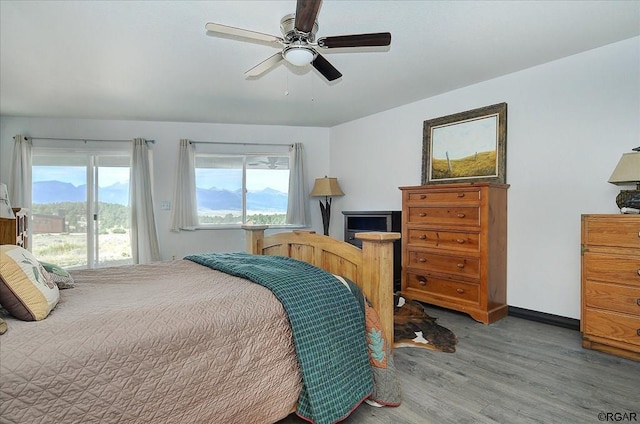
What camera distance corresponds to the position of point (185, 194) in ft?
16.8

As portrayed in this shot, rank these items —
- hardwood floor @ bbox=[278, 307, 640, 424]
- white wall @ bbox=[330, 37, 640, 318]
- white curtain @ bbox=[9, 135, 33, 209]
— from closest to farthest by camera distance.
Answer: hardwood floor @ bbox=[278, 307, 640, 424] < white wall @ bbox=[330, 37, 640, 318] < white curtain @ bbox=[9, 135, 33, 209]

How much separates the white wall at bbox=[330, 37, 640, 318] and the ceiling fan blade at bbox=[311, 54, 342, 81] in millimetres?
1929

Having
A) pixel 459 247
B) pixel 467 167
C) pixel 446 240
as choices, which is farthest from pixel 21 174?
pixel 467 167

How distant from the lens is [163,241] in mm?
5086

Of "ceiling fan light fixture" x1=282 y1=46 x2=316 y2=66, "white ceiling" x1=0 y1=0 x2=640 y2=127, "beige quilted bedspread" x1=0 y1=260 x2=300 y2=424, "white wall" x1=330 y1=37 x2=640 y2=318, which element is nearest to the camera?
"beige quilted bedspread" x1=0 y1=260 x2=300 y2=424

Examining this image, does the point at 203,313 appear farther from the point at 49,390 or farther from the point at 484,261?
the point at 484,261

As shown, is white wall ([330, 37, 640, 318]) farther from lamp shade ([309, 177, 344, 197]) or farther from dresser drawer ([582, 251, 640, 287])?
lamp shade ([309, 177, 344, 197])

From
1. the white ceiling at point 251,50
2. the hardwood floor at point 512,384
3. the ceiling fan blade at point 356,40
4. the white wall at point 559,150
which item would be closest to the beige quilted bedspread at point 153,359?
the hardwood floor at point 512,384

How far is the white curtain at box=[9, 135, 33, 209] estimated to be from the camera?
4.56 meters

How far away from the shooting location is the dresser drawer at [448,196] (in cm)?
319

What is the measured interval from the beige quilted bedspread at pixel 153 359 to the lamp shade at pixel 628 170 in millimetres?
2550

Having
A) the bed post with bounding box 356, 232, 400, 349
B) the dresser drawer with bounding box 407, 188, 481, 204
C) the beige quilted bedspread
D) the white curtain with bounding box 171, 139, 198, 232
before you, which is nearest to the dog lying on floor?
the bed post with bounding box 356, 232, 400, 349

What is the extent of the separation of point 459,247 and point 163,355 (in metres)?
2.83

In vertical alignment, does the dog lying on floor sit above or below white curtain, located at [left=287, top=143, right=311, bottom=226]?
below
